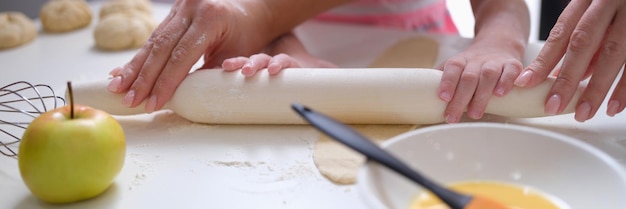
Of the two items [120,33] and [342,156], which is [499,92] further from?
[120,33]

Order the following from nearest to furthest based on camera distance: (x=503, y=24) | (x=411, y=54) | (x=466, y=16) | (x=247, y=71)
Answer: (x=247, y=71), (x=503, y=24), (x=411, y=54), (x=466, y=16)

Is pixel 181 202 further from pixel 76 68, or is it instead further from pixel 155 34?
pixel 76 68

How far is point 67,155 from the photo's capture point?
72 cm

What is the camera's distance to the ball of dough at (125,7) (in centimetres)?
150

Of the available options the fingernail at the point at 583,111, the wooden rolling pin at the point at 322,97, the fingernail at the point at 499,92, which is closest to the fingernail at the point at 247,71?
the wooden rolling pin at the point at 322,97

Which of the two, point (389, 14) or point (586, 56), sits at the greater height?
point (586, 56)

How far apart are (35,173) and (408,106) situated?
486 millimetres

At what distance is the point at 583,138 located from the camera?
2.94 feet

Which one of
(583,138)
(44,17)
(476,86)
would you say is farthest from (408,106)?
(44,17)

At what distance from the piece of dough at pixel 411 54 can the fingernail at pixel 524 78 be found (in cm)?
27

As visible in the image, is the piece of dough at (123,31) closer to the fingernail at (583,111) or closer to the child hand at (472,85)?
the child hand at (472,85)

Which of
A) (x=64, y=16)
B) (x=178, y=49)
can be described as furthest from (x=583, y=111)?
(x=64, y=16)

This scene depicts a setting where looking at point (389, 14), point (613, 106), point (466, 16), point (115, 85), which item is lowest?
point (466, 16)

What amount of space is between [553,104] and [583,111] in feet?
0.15
